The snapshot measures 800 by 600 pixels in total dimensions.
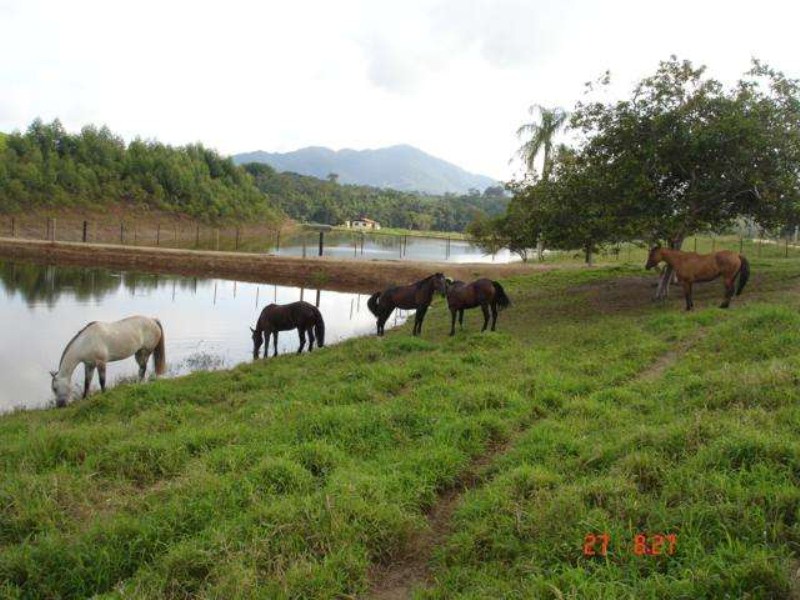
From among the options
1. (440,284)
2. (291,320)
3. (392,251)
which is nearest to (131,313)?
(291,320)

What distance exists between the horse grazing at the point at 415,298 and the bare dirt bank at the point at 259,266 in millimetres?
11008

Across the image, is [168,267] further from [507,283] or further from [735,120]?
[735,120]

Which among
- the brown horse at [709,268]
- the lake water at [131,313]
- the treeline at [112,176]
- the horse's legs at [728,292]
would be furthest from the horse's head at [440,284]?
the treeline at [112,176]

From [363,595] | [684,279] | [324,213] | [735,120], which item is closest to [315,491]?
[363,595]

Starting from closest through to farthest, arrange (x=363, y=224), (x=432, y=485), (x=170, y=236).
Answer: (x=432, y=485), (x=170, y=236), (x=363, y=224)

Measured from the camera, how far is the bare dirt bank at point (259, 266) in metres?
26.0

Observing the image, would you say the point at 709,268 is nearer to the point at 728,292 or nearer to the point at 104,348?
the point at 728,292

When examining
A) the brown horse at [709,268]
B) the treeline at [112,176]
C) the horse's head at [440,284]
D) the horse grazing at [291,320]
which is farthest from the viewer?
the treeline at [112,176]

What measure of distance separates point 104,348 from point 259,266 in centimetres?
1903

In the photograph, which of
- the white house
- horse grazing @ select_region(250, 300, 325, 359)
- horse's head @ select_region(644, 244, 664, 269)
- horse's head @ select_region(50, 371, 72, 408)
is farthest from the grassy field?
the white house

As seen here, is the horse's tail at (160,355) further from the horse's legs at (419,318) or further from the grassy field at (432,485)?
the horse's legs at (419,318)

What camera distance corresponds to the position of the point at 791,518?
343 centimetres

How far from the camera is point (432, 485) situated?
4.89 m
